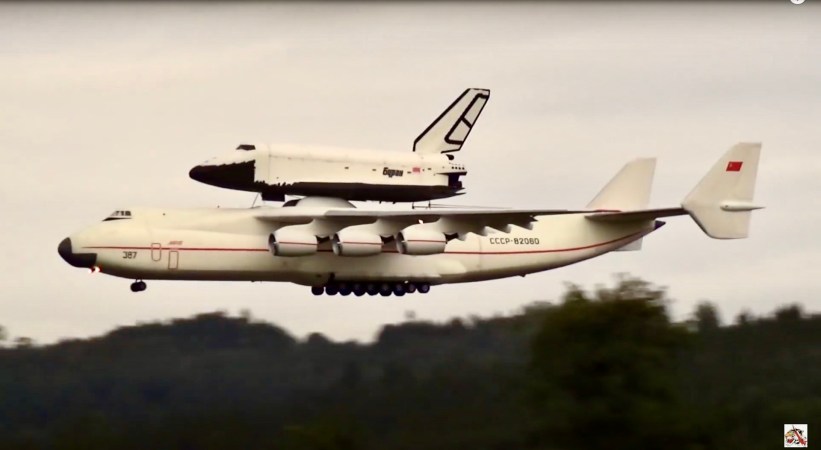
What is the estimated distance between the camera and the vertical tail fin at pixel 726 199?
157 feet

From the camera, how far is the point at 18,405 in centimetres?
4591

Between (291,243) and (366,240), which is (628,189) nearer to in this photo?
(366,240)

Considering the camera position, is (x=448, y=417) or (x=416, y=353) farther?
(x=416, y=353)

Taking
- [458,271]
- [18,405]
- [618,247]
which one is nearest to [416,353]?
[458,271]

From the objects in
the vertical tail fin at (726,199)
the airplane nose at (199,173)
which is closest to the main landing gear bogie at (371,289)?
the airplane nose at (199,173)

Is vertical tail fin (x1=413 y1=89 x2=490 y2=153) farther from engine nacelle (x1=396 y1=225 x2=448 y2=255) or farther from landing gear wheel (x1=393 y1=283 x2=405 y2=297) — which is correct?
landing gear wheel (x1=393 y1=283 x2=405 y2=297)

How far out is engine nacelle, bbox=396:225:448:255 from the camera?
4597 cm

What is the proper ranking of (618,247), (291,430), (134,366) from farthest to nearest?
(618,247), (134,366), (291,430)

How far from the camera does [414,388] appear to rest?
45.6 metres

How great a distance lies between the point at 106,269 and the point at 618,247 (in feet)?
41.7

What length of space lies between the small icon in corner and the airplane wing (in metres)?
6.68

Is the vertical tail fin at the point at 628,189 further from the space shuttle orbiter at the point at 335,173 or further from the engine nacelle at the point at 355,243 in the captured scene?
the engine nacelle at the point at 355,243

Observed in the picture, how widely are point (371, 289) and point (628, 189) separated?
745cm

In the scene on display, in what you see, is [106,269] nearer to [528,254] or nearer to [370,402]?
[370,402]
